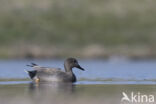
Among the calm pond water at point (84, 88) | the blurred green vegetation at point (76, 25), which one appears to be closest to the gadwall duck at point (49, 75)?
the calm pond water at point (84, 88)

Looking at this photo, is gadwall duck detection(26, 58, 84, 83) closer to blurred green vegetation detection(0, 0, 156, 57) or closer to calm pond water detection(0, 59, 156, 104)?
calm pond water detection(0, 59, 156, 104)

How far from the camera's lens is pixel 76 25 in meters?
46.6

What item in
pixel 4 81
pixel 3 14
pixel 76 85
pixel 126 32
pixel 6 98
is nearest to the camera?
pixel 6 98

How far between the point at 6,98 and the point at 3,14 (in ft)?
99.7

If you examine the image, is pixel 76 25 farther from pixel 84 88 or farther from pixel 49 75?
pixel 84 88

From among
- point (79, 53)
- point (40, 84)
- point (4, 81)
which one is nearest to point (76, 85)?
point (40, 84)

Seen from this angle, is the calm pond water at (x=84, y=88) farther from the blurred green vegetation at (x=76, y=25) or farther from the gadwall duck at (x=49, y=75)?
the blurred green vegetation at (x=76, y=25)

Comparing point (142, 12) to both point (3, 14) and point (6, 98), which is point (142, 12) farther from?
point (6, 98)

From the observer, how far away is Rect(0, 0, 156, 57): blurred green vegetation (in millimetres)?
40812

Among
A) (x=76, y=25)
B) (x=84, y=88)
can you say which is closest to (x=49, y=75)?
(x=84, y=88)

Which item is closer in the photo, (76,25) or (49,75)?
(49,75)

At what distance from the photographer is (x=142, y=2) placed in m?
50.3

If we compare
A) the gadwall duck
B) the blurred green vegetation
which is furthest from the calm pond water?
the blurred green vegetation

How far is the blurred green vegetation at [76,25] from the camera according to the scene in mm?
40812
